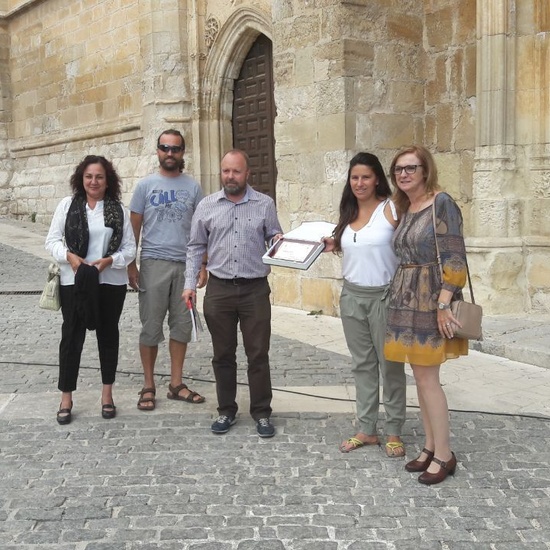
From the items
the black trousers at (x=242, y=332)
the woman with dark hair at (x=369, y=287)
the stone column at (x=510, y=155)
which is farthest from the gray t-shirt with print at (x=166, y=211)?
the stone column at (x=510, y=155)

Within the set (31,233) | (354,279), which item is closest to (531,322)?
(354,279)

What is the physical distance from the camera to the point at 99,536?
3168 millimetres

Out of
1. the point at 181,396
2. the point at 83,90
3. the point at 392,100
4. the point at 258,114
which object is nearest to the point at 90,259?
the point at 181,396

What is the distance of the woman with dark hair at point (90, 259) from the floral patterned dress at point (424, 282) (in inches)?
74.4

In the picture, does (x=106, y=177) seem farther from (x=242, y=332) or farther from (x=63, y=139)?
(x=63, y=139)

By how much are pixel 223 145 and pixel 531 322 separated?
620cm

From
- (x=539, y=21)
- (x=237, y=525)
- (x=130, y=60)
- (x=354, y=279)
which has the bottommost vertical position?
(x=237, y=525)

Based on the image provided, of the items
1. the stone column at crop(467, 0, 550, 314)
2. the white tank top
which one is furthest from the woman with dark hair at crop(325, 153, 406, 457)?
the stone column at crop(467, 0, 550, 314)

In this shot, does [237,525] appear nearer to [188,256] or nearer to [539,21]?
[188,256]

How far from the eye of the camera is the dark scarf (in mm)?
4684

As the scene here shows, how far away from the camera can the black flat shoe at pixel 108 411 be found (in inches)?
191

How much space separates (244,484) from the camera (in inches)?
147

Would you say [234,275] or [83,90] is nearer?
[234,275]

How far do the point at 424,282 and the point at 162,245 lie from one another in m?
2.06
